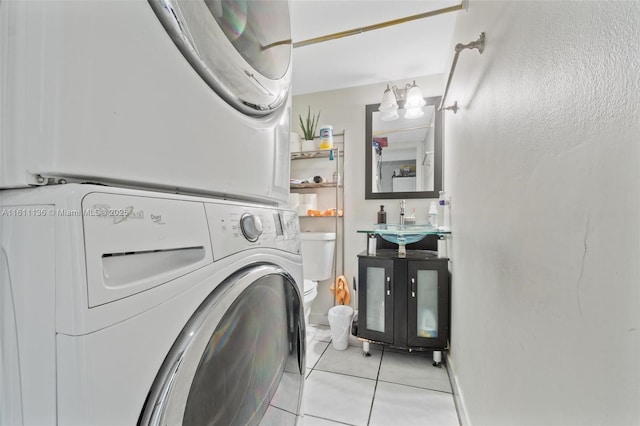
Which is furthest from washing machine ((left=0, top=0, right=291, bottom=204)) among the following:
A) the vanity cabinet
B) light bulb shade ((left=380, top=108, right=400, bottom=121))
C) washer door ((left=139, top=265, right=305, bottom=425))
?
light bulb shade ((left=380, top=108, right=400, bottom=121))

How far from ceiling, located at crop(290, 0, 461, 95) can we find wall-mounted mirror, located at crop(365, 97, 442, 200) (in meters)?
0.28

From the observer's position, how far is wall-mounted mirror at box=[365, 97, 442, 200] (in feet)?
6.54

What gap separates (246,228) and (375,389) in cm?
131

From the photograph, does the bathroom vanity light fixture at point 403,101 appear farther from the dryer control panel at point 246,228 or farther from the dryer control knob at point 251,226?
the dryer control knob at point 251,226

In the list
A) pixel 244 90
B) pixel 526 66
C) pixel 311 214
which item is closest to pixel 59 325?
pixel 244 90

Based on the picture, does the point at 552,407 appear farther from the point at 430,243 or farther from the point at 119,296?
the point at 430,243

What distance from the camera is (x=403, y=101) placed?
2.03 meters

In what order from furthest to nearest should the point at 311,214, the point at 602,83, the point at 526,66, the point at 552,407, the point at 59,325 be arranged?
the point at 311,214 < the point at 526,66 < the point at 552,407 < the point at 602,83 < the point at 59,325

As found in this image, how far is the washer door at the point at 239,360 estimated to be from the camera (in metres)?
0.33

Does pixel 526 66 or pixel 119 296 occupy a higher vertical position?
pixel 526 66

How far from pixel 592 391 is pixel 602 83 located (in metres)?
0.42

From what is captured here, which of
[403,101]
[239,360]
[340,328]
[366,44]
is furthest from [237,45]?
[403,101]

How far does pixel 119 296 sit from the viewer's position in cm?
28

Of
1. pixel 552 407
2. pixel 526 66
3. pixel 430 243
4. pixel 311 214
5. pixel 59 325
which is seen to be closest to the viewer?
pixel 59 325
